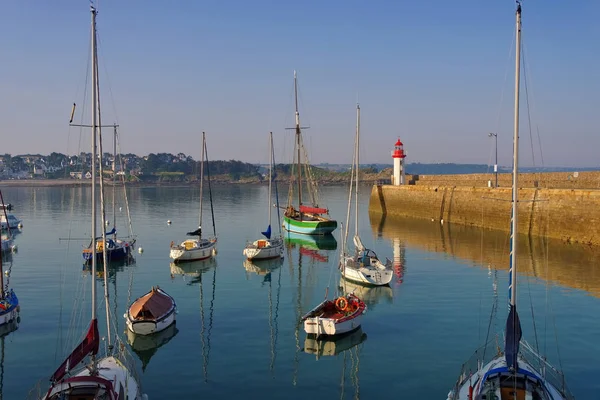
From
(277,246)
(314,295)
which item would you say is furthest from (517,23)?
(277,246)

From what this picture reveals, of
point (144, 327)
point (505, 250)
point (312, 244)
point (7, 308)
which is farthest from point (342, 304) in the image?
point (312, 244)

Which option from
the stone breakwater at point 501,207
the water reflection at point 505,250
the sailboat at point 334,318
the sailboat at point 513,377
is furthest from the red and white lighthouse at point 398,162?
the sailboat at point 513,377

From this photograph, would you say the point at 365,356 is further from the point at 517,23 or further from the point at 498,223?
the point at 498,223

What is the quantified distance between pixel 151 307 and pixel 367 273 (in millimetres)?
13138

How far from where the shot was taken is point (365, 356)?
2056 cm

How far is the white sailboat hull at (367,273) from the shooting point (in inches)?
1243

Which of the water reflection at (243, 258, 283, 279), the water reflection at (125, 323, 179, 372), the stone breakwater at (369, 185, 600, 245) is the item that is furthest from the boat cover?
the stone breakwater at (369, 185, 600, 245)

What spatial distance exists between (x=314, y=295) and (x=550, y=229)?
2686cm

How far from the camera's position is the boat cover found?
75.2 feet

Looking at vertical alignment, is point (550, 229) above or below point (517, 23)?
below

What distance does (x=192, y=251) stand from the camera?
40.8 metres

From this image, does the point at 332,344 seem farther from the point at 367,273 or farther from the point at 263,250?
the point at 263,250

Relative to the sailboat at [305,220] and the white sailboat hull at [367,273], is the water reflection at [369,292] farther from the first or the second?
the sailboat at [305,220]

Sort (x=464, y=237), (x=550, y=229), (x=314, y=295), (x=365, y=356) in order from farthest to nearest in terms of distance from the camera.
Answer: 1. (x=464, y=237)
2. (x=550, y=229)
3. (x=314, y=295)
4. (x=365, y=356)
